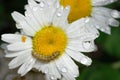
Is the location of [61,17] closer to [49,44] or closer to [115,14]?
[49,44]

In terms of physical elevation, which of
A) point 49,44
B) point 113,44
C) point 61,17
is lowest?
point 113,44

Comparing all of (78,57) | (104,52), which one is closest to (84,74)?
(104,52)

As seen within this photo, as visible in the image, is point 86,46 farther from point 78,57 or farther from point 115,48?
point 115,48

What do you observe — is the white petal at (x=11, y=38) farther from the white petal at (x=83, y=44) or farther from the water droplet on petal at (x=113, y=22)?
the water droplet on petal at (x=113, y=22)

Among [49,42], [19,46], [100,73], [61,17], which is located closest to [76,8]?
[61,17]

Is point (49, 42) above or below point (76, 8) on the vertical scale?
below

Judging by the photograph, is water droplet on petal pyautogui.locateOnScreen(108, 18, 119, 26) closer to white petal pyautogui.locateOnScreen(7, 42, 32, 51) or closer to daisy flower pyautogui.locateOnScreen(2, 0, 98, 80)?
daisy flower pyautogui.locateOnScreen(2, 0, 98, 80)
